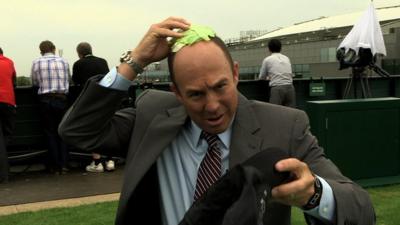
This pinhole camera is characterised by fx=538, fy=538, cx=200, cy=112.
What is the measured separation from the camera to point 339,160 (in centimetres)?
679

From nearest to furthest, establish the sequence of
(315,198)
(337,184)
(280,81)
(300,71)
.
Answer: (315,198), (337,184), (280,81), (300,71)

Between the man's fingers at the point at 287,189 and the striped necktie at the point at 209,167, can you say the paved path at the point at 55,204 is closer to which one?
the striped necktie at the point at 209,167

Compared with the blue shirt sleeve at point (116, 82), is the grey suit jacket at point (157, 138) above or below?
below

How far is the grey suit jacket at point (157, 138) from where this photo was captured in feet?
5.69

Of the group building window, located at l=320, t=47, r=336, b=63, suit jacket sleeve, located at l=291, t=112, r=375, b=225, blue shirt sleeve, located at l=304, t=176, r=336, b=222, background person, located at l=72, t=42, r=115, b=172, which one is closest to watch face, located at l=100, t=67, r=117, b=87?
suit jacket sleeve, located at l=291, t=112, r=375, b=225

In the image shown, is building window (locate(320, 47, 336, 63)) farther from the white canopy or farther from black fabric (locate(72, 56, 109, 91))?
black fabric (locate(72, 56, 109, 91))

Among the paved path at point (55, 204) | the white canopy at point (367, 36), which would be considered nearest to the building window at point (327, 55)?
the white canopy at point (367, 36)

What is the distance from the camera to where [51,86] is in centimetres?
802

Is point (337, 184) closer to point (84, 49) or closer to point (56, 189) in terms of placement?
point (56, 189)

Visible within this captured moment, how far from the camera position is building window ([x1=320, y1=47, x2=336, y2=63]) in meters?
43.8

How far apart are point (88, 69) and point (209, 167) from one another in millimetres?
6639

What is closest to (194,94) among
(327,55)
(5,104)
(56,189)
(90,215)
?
(90,215)

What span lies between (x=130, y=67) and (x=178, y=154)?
0.41m

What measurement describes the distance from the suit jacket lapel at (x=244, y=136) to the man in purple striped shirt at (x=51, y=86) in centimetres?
647
